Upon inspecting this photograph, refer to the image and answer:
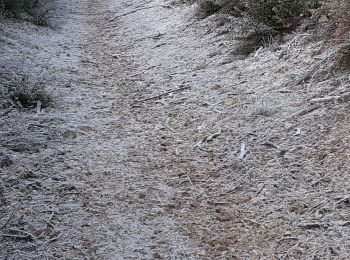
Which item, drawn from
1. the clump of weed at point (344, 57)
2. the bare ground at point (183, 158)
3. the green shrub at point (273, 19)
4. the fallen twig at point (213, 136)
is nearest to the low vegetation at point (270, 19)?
the green shrub at point (273, 19)

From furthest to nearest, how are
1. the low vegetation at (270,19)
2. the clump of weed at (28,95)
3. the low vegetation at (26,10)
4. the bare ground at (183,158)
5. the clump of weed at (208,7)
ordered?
the low vegetation at (26,10) < the clump of weed at (208,7) < the low vegetation at (270,19) < the clump of weed at (28,95) < the bare ground at (183,158)

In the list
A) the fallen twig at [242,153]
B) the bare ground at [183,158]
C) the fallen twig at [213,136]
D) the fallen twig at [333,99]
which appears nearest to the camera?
the bare ground at [183,158]

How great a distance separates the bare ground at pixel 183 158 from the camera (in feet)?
11.5

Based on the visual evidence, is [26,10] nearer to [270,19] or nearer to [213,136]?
[270,19]

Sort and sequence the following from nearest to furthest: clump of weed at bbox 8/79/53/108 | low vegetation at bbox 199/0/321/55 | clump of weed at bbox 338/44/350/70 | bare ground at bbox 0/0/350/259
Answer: bare ground at bbox 0/0/350/259
clump of weed at bbox 338/44/350/70
clump of weed at bbox 8/79/53/108
low vegetation at bbox 199/0/321/55

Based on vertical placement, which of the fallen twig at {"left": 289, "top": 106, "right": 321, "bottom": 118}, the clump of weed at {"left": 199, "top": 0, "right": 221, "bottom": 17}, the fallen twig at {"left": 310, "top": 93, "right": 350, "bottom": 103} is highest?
the clump of weed at {"left": 199, "top": 0, "right": 221, "bottom": 17}

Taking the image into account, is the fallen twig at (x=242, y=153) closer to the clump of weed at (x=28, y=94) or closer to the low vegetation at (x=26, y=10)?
the clump of weed at (x=28, y=94)

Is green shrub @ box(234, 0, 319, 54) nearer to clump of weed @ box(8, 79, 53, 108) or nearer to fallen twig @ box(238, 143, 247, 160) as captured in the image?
fallen twig @ box(238, 143, 247, 160)

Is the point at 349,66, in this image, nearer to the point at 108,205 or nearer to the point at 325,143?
the point at 325,143

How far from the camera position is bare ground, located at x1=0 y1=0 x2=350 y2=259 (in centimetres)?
350

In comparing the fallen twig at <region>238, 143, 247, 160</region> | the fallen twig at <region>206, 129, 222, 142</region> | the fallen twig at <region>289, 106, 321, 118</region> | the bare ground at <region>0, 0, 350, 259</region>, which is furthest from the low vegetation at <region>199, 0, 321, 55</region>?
the fallen twig at <region>238, 143, 247, 160</region>

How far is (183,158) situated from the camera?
4727 millimetres

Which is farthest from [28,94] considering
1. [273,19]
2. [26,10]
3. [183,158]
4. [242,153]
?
[26,10]

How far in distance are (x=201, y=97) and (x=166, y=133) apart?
0.97 meters
